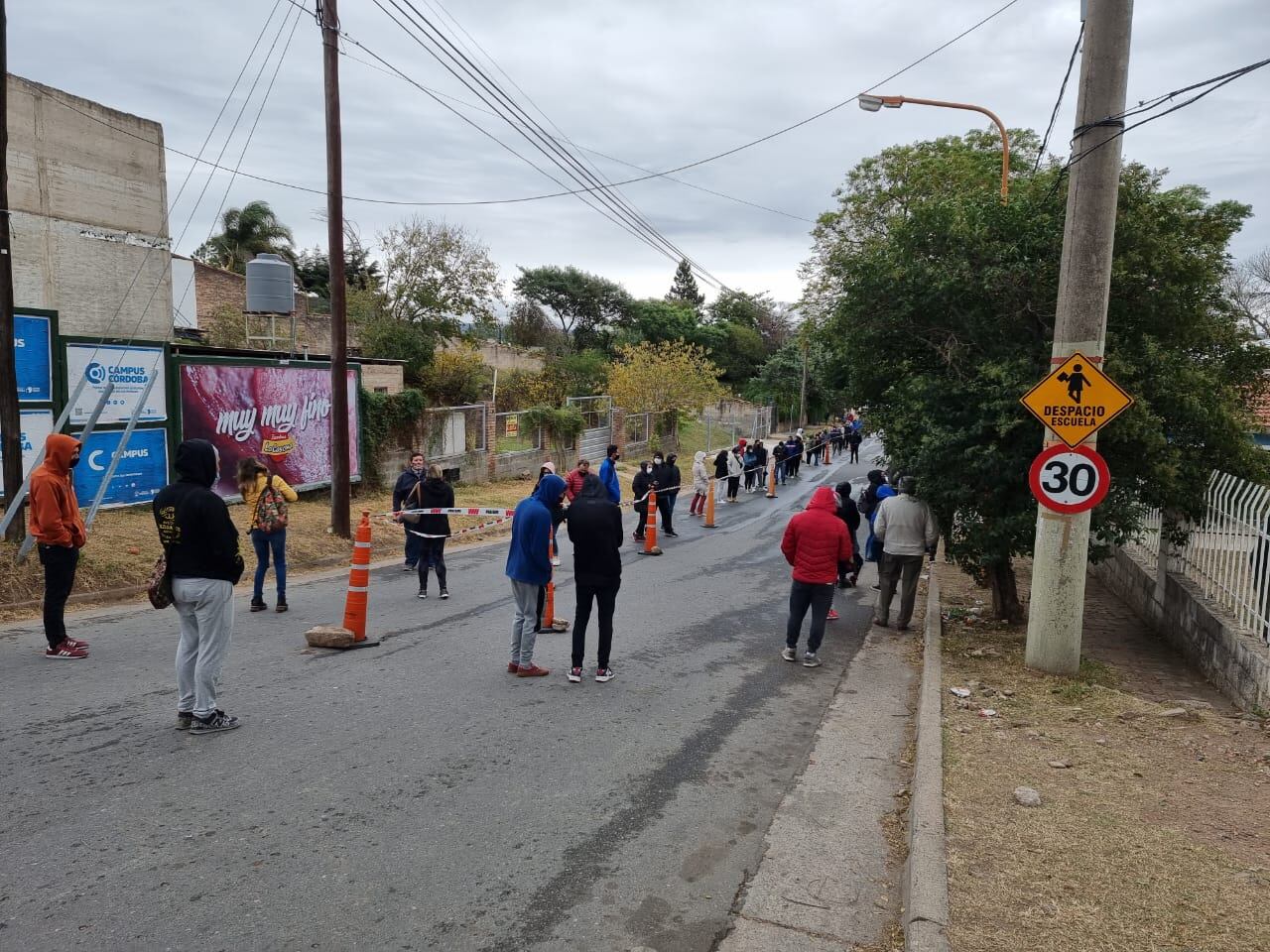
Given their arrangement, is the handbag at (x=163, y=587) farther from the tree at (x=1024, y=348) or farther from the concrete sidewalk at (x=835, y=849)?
the tree at (x=1024, y=348)

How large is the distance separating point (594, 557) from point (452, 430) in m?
16.7

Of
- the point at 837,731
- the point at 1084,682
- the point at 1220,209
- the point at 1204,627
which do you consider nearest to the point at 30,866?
the point at 837,731

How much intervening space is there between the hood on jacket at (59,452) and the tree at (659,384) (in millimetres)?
29998

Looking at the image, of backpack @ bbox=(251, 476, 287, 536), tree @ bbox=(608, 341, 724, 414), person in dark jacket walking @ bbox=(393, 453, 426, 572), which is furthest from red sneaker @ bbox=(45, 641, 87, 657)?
tree @ bbox=(608, 341, 724, 414)

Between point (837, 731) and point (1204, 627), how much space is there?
4.19 m

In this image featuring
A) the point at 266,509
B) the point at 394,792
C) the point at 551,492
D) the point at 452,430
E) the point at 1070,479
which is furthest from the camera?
the point at 452,430

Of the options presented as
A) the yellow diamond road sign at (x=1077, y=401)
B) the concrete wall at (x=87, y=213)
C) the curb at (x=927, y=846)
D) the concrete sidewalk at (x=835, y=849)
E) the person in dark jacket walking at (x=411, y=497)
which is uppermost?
the concrete wall at (x=87, y=213)

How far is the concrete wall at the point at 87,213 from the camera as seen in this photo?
13945 mm

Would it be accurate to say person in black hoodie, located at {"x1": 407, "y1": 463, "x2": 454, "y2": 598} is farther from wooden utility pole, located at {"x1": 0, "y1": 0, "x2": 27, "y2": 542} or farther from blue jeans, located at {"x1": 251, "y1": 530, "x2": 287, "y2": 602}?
wooden utility pole, located at {"x1": 0, "y1": 0, "x2": 27, "y2": 542}

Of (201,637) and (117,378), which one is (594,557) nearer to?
(201,637)

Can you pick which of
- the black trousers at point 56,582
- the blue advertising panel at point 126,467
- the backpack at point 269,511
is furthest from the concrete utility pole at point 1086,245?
the blue advertising panel at point 126,467

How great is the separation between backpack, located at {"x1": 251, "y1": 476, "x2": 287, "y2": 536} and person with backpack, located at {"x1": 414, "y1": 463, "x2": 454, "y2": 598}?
1790mm

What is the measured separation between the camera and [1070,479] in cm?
719

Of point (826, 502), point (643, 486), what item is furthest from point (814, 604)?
point (643, 486)
